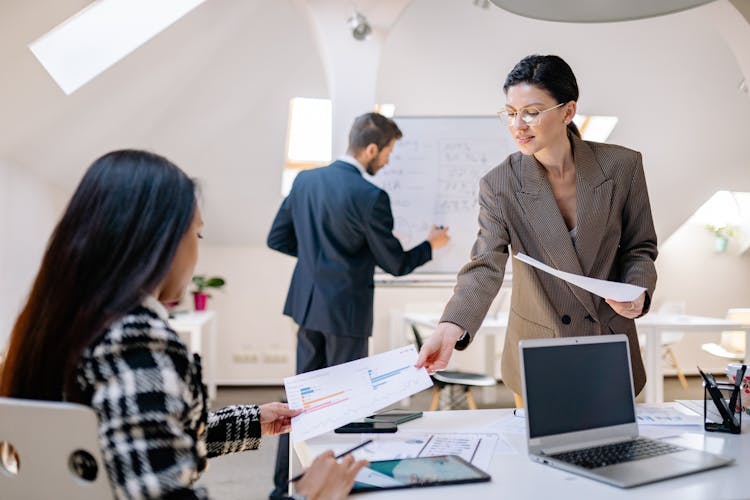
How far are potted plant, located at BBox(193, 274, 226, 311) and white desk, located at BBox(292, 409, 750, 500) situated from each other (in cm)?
426

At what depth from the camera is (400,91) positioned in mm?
5668

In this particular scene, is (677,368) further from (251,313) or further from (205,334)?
(205,334)

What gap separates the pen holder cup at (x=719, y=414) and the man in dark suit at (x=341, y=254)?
1.55 metres

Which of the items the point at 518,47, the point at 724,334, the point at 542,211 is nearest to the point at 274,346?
the point at 518,47

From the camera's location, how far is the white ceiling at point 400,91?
460cm

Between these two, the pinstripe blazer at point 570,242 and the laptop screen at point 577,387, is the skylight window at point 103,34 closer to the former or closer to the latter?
the pinstripe blazer at point 570,242

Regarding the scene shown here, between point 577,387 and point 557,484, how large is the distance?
11.4 inches

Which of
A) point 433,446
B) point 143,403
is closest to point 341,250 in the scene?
point 433,446

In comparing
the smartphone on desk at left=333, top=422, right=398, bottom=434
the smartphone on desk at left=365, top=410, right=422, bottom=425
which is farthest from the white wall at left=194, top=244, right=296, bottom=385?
the smartphone on desk at left=333, top=422, right=398, bottom=434

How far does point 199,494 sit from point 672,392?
19.3ft

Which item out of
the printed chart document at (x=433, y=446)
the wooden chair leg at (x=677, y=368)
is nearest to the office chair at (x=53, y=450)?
the printed chart document at (x=433, y=446)

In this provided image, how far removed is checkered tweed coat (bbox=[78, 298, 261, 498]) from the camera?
0.90 m

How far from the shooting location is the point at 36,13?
9.84 feet

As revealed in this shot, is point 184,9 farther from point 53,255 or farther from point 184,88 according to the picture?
point 53,255
